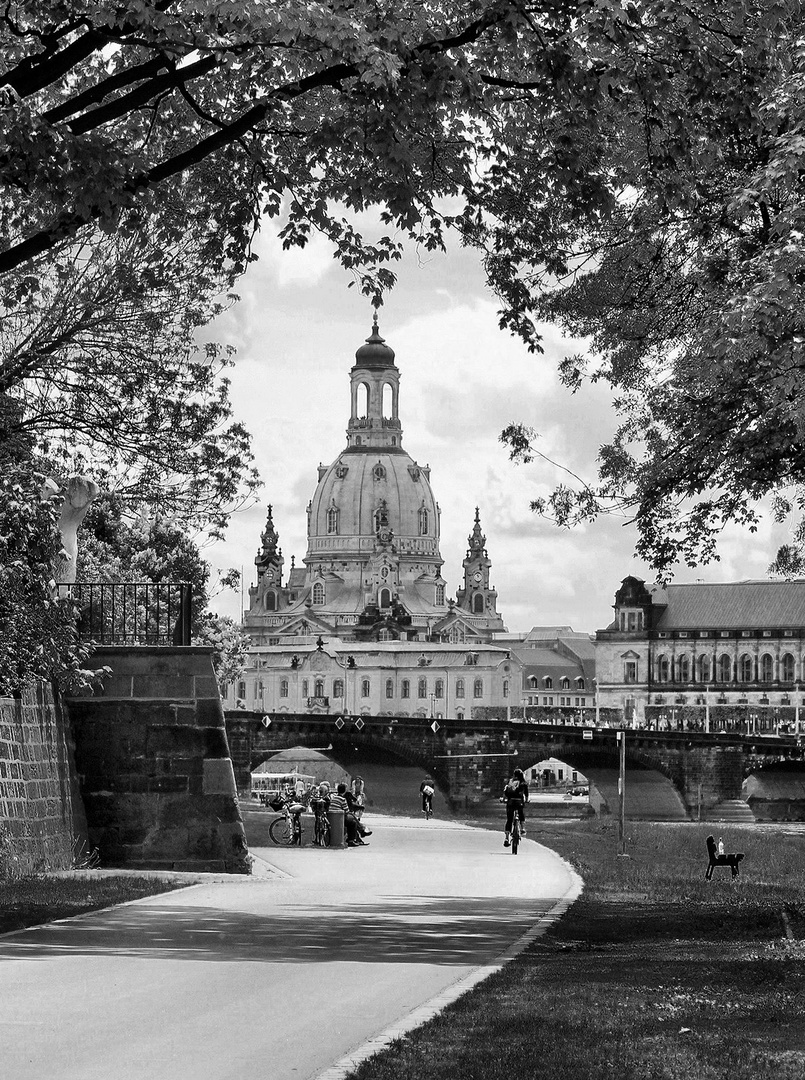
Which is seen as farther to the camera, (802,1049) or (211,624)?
(211,624)

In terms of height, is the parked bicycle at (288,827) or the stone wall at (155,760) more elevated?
the stone wall at (155,760)

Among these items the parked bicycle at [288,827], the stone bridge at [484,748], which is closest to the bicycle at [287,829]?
the parked bicycle at [288,827]

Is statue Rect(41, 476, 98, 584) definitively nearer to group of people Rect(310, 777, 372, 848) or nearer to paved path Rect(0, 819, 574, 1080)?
paved path Rect(0, 819, 574, 1080)

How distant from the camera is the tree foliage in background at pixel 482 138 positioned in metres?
12.1

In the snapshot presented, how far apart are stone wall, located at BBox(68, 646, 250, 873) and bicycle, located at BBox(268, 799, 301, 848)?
10.7m

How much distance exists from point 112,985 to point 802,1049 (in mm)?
4691

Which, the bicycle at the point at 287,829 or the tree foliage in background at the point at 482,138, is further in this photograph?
the bicycle at the point at 287,829

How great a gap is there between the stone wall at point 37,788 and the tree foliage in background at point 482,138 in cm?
638

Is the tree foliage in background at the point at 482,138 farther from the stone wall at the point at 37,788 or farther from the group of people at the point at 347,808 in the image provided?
the group of people at the point at 347,808

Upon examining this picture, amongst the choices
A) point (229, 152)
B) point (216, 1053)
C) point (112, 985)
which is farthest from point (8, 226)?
point (216, 1053)

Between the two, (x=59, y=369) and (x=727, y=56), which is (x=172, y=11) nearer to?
(x=727, y=56)

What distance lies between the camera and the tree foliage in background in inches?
476

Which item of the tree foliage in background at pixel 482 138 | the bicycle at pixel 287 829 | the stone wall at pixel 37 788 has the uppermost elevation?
the tree foliage in background at pixel 482 138

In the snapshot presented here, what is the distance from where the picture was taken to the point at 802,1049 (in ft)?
32.7
